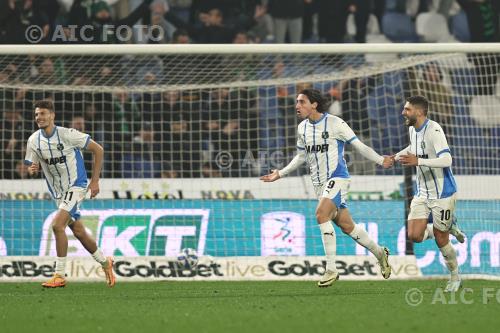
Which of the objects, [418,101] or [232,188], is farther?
[232,188]

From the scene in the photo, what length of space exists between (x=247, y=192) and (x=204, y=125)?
1599 millimetres

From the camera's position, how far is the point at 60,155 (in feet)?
38.0

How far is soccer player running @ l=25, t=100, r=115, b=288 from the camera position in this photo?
11414mm

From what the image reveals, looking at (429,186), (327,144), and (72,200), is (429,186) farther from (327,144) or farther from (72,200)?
(72,200)

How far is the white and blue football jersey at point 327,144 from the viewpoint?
11.0 meters

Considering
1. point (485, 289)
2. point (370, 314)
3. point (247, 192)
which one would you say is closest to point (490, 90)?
point (247, 192)

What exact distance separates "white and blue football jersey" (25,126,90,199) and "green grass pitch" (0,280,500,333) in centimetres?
121

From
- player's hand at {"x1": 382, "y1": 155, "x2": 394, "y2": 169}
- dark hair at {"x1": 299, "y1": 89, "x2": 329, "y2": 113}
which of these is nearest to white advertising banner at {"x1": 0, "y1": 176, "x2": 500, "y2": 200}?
dark hair at {"x1": 299, "y1": 89, "x2": 329, "y2": 113}

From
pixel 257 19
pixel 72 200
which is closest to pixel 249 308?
pixel 72 200

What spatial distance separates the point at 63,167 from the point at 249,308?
3.64 m

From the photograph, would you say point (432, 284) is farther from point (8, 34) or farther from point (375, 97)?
point (8, 34)

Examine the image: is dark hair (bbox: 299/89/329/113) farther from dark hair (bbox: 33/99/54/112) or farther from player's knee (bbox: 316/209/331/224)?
dark hair (bbox: 33/99/54/112)

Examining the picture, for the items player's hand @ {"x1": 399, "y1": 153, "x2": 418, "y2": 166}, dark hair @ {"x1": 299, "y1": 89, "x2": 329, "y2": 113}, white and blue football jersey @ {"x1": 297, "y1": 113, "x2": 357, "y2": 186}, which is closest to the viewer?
player's hand @ {"x1": 399, "y1": 153, "x2": 418, "y2": 166}

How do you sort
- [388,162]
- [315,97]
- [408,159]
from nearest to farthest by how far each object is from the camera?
[408,159]
[388,162]
[315,97]
